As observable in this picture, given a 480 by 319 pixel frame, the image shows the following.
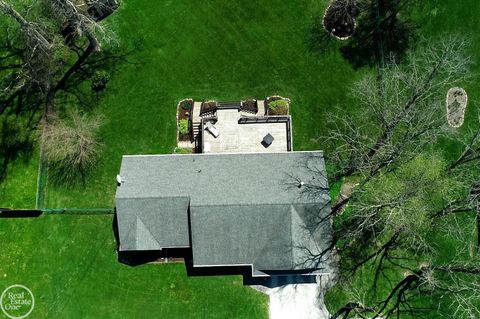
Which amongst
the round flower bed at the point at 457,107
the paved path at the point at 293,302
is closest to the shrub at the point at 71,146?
the paved path at the point at 293,302

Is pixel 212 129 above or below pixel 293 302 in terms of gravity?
above

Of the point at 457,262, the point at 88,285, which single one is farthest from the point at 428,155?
the point at 88,285

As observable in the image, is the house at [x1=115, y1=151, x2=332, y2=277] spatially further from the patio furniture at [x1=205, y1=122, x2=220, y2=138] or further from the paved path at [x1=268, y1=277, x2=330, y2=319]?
the paved path at [x1=268, y1=277, x2=330, y2=319]

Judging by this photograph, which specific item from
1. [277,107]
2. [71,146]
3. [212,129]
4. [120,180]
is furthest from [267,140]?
[71,146]

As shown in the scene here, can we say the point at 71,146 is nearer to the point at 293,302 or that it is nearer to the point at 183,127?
the point at 183,127

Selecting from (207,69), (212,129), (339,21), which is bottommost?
(212,129)

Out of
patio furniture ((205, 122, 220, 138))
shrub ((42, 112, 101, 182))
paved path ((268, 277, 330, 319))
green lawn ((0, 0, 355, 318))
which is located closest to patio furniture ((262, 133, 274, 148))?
green lawn ((0, 0, 355, 318))

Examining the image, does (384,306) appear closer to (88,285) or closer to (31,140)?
(88,285)
